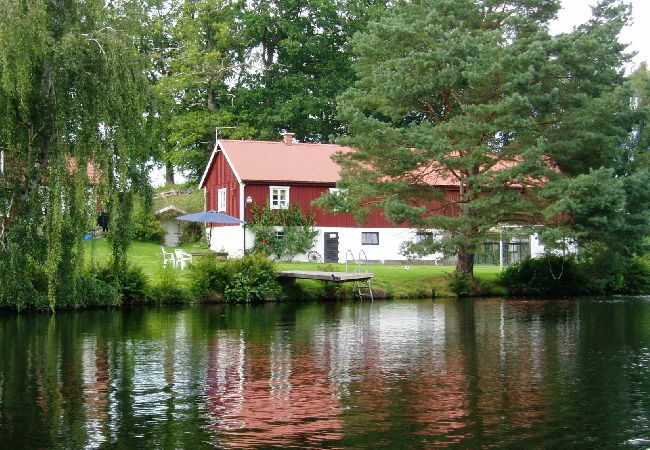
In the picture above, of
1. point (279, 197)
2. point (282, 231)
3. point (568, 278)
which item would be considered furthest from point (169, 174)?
point (568, 278)

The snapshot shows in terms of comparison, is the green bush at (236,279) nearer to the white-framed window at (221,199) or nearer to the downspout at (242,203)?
the downspout at (242,203)

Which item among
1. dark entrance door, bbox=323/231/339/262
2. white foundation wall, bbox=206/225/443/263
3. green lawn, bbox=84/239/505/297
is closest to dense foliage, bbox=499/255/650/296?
green lawn, bbox=84/239/505/297

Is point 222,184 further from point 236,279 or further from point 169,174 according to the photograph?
point 169,174

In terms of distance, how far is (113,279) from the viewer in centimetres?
3161

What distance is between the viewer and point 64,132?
82.5ft

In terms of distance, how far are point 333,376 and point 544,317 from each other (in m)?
14.0

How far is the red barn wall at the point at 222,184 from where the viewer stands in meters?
49.0

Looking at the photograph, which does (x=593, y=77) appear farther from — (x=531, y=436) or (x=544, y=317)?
(x=531, y=436)

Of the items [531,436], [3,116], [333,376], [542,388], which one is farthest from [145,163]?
[531,436]

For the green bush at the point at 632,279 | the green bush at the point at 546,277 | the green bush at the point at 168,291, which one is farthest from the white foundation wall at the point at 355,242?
the green bush at the point at 168,291

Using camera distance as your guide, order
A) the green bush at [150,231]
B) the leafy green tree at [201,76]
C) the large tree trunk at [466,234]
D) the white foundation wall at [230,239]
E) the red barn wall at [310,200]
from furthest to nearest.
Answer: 1. the leafy green tree at [201,76]
2. the green bush at [150,231]
3. the red barn wall at [310,200]
4. the white foundation wall at [230,239]
5. the large tree trunk at [466,234]

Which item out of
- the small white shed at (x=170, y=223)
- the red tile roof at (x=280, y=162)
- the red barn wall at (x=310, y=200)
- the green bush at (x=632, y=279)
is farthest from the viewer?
the small white shed at (x=170, y=223)

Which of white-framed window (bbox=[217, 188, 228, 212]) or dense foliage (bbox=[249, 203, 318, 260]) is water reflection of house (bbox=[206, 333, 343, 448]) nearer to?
dense foliage (bbox=[249, 203, 318, 260])

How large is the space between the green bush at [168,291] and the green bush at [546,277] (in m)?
15.1
